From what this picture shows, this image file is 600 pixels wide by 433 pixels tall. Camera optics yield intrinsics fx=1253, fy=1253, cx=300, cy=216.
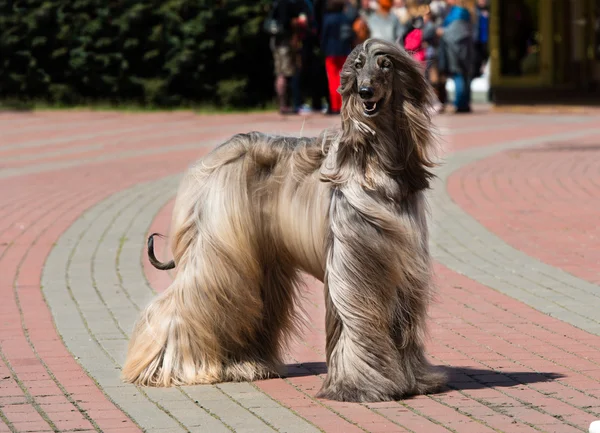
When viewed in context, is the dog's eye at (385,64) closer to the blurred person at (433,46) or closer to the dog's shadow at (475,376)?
the dog's shadow at (475,376)

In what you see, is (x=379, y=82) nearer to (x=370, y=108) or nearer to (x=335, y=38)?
(x=370, y=108)

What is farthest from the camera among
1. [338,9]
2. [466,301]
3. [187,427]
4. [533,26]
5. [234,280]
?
[533,26]

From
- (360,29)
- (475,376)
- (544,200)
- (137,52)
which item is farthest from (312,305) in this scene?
(137,52)

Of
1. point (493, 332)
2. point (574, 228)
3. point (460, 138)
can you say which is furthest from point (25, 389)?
point (460, 138)

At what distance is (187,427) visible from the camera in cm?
479

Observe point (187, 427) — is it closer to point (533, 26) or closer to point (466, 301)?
point (466, 301)

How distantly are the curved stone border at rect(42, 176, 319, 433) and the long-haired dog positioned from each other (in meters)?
0.22

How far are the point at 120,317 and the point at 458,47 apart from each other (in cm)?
1442

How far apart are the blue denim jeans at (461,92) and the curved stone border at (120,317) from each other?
31.1ft

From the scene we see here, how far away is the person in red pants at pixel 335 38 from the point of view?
60.2 feet

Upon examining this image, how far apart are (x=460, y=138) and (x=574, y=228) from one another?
23.1 feet

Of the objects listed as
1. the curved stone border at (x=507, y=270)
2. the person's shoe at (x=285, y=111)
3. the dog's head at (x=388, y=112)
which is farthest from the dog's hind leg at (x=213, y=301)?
the person's shoe at (x=285, y=111)

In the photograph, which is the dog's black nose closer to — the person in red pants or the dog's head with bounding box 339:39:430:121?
the dog's head with bounding box 339:39:430:121

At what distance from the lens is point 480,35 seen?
77.6 feet
